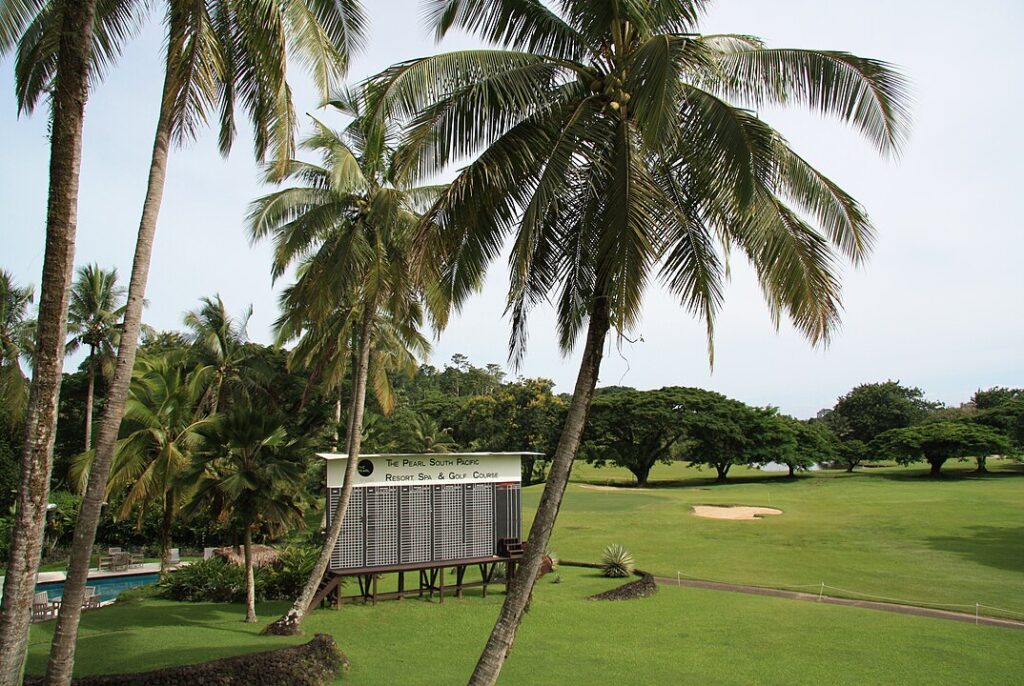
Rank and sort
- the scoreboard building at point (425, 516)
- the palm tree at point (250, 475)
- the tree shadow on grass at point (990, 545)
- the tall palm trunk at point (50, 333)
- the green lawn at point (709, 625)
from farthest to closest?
the tree shadow on grass at point (990, 545), the scoreboard building at point (425, 516), the palm tree at point (250, 475), the green lawn at point (709, 625), the tall palm trunk at point (50, 333)

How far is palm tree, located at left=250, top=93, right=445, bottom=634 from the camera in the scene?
13.4m

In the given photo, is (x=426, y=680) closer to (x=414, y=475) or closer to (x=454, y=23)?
(x=414, y=475)

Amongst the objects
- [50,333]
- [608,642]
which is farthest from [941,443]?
[50,333]

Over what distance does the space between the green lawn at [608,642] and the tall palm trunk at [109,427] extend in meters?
3.14

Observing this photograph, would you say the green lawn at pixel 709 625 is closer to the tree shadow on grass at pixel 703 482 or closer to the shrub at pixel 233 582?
the shrub at pixel 233 582

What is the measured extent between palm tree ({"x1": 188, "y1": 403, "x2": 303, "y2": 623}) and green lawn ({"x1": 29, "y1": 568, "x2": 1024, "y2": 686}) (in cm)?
209

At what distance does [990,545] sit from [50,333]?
85.5 ft

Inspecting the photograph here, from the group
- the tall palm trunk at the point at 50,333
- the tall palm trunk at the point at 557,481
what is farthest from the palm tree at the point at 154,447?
the tall palm trunk at the point at 557,481

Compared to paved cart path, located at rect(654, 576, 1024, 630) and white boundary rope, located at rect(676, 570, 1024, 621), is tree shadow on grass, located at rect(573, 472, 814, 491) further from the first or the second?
paved cart path, located at rect(654, 576, 1024, 630)

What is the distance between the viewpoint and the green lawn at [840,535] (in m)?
19.2

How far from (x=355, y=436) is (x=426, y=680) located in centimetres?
579

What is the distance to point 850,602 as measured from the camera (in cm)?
1661

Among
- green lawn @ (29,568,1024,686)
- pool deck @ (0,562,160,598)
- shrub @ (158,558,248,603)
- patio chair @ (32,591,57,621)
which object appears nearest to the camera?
green lawn @ (29,568,1024,686)

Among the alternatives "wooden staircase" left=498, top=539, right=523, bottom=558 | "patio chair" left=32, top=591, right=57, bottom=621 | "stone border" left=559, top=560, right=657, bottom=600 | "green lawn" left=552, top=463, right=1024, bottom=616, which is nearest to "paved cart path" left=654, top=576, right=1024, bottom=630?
"green lawn" left=552, top=463, right=1024, bottom=616
